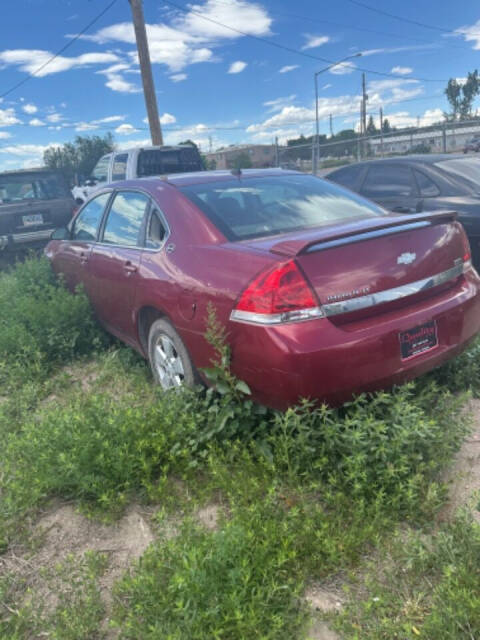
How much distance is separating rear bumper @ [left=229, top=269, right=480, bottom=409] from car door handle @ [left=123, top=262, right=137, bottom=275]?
1314mm

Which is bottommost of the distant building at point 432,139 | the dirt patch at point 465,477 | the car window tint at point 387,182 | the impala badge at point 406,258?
the dirt patch at point 465,477

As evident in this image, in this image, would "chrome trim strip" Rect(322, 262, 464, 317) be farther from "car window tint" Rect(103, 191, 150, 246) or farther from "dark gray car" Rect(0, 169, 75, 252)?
"dark gray car" Rect(0, 169, 75, 252)

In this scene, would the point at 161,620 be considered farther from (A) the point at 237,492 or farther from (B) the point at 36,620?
(A) the point at 237,492

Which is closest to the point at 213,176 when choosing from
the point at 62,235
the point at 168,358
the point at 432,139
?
the point at 168,358

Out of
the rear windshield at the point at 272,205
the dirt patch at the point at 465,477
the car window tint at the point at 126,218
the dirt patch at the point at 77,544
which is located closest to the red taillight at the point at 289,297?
the rear windshield at the point at 272,205

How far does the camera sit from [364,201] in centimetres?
378

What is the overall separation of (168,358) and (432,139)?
2399cm

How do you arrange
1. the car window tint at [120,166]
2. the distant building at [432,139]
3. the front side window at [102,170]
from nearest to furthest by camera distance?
the car window tint at [120,166]
the front side window at [102,170]
the distant building at [432,139]

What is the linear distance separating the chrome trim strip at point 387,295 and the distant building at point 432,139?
67.6ft

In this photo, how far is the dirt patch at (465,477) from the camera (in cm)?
239

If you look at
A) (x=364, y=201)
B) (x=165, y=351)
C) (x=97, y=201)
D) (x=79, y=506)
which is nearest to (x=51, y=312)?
(x=97, y=201)

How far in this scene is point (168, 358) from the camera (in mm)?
3389

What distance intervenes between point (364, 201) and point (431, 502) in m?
2.25

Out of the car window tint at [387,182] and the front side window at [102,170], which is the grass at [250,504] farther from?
the front side window at [102,170]
